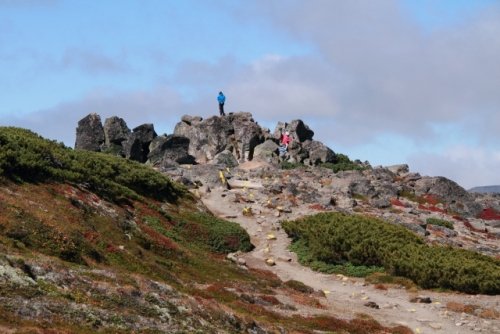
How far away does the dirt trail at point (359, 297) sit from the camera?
115 ft

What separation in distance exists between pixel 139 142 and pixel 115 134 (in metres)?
3.91

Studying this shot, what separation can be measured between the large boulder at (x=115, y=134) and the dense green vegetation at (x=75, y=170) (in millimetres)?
29658

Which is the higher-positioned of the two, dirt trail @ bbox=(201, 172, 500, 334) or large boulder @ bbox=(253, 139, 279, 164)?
large boulder @ bbox=(253, 139, 279, 164)

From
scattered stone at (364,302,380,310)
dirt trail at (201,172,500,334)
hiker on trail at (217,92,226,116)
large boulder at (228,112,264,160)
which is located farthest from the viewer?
hiker on trail at (217,92,226,116)

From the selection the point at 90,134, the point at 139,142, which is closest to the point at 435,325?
the point at 139,142

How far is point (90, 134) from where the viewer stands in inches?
3780

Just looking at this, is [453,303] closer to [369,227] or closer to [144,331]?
[369,227]

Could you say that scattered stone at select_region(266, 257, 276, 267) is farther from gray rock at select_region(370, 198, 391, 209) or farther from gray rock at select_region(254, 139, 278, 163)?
gray rock at select_region(254, 139, 278, 163)

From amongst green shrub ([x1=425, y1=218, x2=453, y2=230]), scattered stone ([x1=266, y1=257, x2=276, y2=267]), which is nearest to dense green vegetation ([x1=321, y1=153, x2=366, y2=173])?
green shrub ([x1=425, y1=218, x2=453, y2=230])

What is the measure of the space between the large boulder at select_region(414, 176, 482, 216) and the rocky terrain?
0.80 ft

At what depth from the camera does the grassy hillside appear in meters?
21.2

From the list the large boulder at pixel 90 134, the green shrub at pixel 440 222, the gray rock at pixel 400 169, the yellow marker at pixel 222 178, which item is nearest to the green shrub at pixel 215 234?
the yellow marker at pixel 222 178

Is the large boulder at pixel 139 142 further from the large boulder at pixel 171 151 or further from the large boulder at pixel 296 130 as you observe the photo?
the large boulder at pixel 296 130

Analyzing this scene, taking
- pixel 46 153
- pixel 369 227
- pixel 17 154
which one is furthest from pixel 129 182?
pixel 369 227
